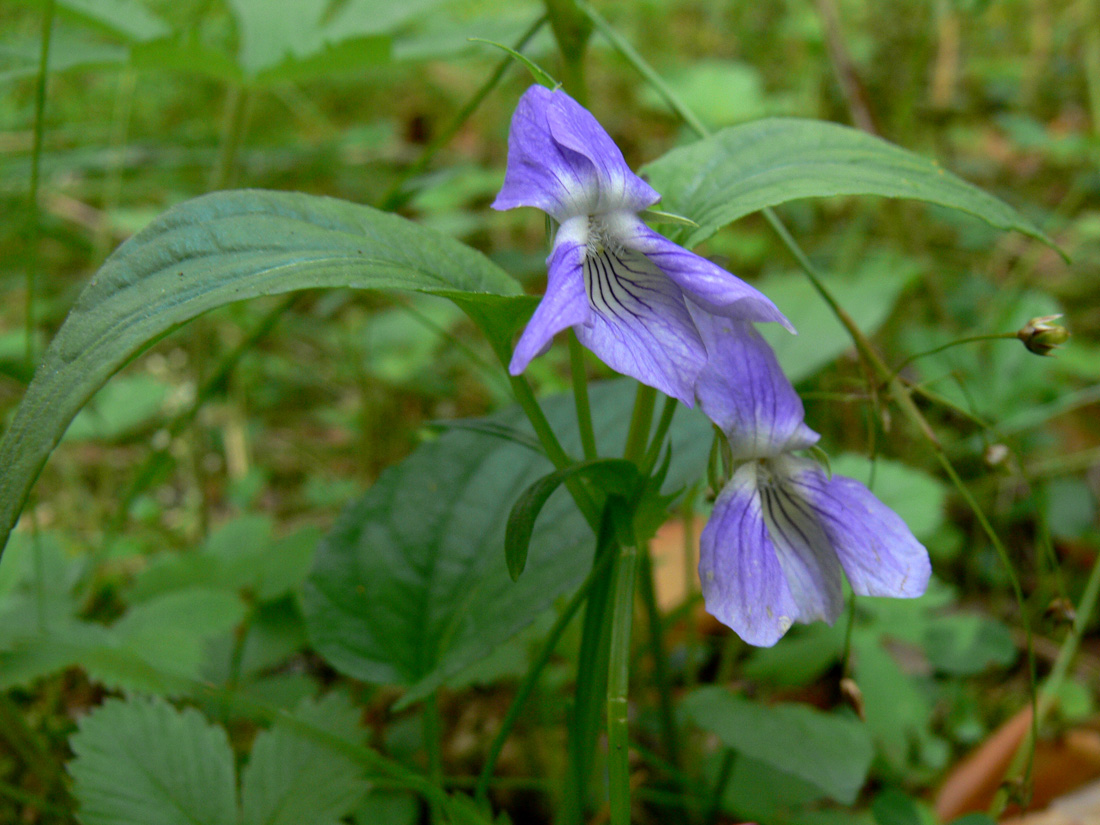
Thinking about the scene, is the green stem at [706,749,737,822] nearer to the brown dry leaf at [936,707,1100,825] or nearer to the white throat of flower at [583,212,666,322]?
the brown dry leaf at [936,707,1100,825]

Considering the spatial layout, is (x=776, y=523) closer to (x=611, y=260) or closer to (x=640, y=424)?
(x=640, y=424)

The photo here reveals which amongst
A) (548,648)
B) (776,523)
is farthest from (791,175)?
(548,648)

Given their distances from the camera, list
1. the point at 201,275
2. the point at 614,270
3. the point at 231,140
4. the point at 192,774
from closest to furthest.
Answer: the point at 201,275
the point at 614,270
the point at 192,774
the point at 231,140

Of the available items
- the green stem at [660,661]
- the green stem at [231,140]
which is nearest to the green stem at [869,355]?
the green stem at [660,661]

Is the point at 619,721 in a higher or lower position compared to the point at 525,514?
lower

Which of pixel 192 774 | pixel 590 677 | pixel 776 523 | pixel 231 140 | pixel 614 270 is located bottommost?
pixel 192 774

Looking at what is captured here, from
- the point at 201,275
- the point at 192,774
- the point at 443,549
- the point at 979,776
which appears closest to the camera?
the point at 201,275

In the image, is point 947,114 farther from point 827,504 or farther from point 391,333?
point 827,504
